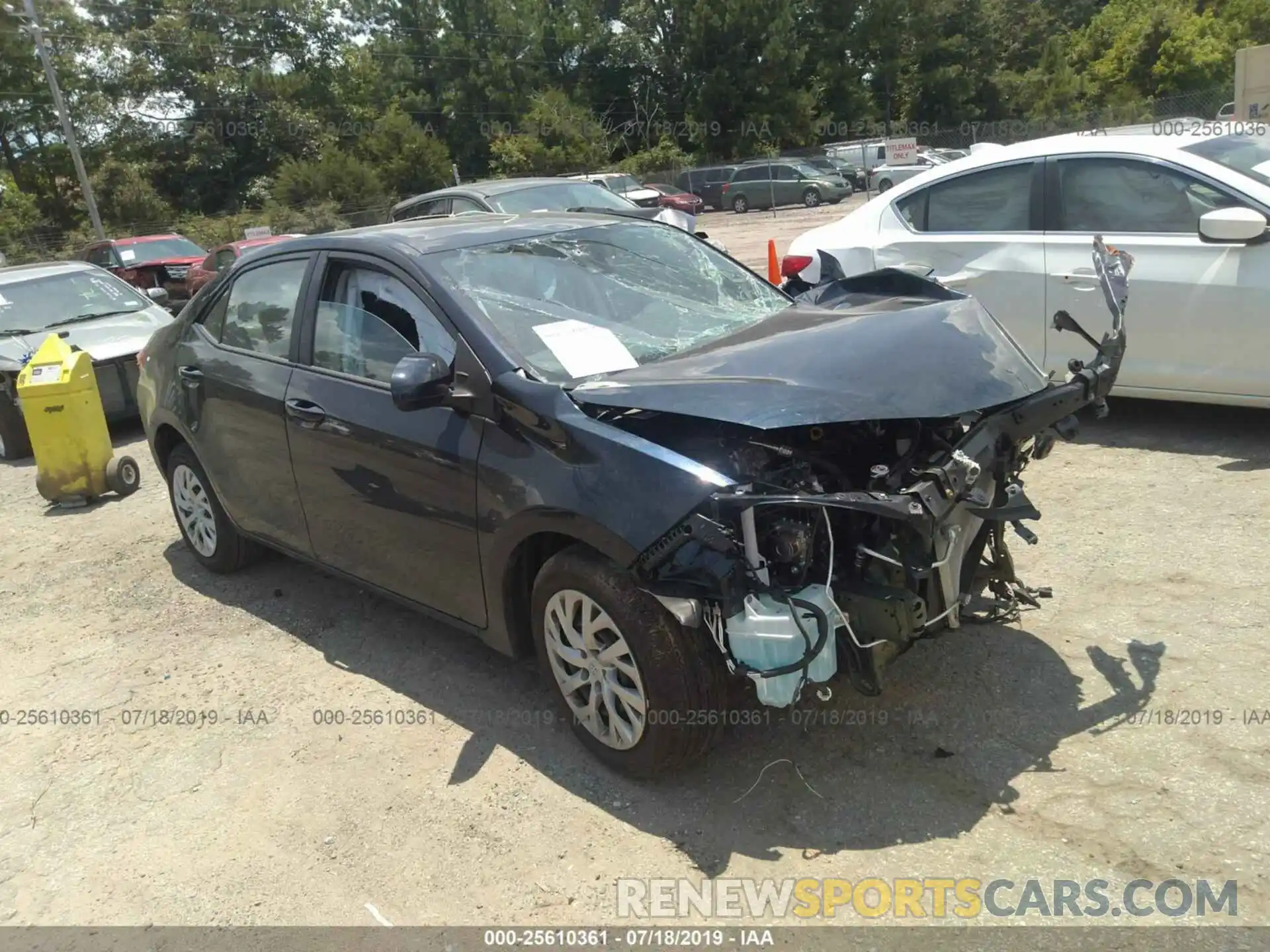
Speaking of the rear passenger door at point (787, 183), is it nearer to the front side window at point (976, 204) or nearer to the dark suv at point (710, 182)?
the dark suv at point (710, 182)

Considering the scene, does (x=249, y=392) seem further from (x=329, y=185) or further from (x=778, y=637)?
(x=329, y=185)

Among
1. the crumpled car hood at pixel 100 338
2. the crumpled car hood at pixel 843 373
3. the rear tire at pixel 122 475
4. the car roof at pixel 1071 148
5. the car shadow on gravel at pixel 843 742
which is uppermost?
the car roof at pixel 1071 148

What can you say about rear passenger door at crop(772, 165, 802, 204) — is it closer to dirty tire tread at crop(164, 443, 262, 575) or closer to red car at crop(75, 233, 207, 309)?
red car at crop(75, 233, 207, 309)

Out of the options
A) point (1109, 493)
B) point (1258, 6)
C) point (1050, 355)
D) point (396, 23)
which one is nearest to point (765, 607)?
point (1109, 493)

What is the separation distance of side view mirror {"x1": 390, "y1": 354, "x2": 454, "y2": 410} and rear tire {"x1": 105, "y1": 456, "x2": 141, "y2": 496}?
4835 mm

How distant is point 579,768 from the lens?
11.7 feet

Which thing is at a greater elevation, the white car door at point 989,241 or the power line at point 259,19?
the power line at point 259,19

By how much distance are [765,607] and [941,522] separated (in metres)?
0.62

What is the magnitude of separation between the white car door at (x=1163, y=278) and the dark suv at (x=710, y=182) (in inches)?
1297

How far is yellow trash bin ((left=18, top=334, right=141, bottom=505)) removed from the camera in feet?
23.5

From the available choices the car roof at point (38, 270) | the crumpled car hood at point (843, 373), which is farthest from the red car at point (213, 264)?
the crumpled car hood at point (843, 373)

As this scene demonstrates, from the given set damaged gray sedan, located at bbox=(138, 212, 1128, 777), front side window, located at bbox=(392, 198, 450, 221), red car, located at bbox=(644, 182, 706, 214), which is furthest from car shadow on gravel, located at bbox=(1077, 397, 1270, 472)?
red car, located at bbox=(644, 182, 706, 214)

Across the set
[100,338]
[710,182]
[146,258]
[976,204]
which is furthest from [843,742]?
[710,182]

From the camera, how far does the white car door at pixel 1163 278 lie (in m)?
5.47
